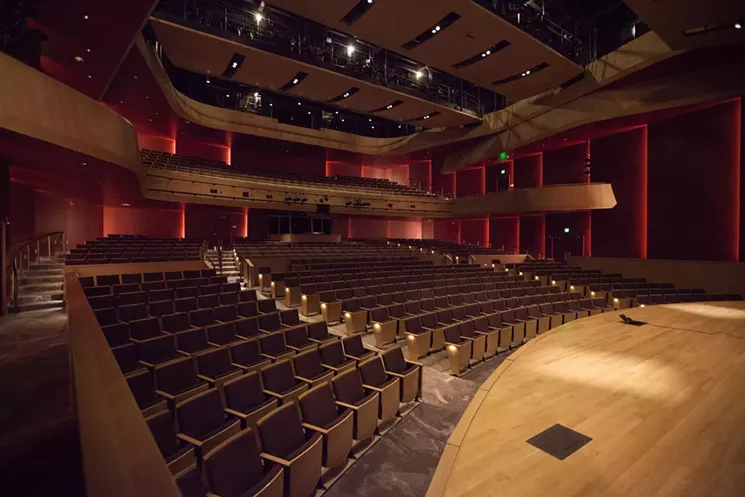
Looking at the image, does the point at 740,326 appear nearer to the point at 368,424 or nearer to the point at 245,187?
the point at 368,424

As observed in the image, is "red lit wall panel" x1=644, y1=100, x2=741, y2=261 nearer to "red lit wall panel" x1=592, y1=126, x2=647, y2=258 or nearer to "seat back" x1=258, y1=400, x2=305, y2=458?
"red lit wall panel" x1=592, y1=126, x2=647, y2=258

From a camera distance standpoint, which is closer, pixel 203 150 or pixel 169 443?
pixel 169 443

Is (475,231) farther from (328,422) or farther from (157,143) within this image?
(328,422)

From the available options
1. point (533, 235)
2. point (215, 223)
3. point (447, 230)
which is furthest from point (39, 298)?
point (447, 230)

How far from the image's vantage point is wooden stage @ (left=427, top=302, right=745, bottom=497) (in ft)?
4.27

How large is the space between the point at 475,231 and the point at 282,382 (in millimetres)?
10298

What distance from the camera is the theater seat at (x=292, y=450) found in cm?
132

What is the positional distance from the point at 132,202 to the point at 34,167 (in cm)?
339

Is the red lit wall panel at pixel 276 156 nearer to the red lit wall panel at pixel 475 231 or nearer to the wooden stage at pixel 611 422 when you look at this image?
the red lit wall panel at pixel 475 231

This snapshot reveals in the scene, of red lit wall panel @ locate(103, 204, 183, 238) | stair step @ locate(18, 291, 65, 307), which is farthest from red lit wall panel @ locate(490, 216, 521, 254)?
stair step @ locate(18, 291, 65, 307)

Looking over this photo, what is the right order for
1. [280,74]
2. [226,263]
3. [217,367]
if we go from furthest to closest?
[280,74], [226,263], [217,367]

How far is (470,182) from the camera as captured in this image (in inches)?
464

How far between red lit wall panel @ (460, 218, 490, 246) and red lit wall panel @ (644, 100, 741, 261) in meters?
4.56

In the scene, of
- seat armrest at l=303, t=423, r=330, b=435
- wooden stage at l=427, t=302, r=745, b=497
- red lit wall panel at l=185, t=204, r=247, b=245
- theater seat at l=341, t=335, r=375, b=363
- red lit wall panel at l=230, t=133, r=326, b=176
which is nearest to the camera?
wooden stage at l=427, t=302, r=745, b=497
